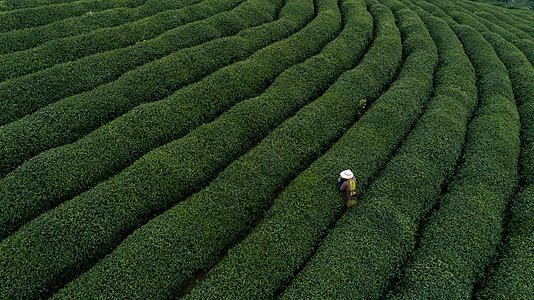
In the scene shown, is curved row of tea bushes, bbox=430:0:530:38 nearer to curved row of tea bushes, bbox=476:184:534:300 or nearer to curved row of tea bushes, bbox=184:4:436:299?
curved row of tea bushes, bbox=184:4:436:299

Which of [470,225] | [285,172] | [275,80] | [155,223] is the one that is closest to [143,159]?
[155,223]

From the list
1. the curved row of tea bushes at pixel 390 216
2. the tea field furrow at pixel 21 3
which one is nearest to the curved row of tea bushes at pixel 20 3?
the tea field furrow at pixel 21 3

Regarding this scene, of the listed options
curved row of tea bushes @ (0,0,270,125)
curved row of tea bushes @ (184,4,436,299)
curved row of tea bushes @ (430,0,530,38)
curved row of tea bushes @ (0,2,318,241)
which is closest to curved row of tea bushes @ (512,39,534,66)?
curved row of tea bushes @ (430,0,530,38)

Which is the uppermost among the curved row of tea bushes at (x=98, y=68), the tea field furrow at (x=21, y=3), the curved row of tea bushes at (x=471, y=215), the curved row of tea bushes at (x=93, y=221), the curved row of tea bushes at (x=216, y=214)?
the tea field furrow at (x=21, y=3)

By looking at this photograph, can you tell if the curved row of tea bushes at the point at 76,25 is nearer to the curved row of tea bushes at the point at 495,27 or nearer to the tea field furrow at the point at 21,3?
the tea field furrow at the point at 21,3

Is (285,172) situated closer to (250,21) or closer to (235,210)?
(235,210)

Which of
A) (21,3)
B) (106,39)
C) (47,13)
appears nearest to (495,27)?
(106,39)
